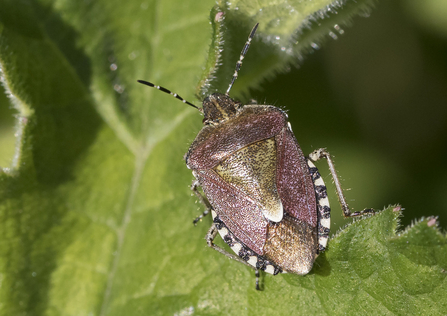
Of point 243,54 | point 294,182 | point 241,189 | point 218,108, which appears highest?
point 243,54

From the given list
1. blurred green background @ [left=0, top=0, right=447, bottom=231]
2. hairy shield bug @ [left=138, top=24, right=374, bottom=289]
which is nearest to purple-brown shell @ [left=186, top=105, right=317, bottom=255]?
hairy shield bug @ [left=138, top=24, right=374, bottom=289]

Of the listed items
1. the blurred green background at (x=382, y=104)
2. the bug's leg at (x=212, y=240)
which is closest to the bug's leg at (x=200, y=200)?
the bug's leg at (x=212, y=240)

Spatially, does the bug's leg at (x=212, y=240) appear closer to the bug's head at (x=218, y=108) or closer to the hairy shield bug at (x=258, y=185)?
the hairy shield bug at (x=258, y=185)

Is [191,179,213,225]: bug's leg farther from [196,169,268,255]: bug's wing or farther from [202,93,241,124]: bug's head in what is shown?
[202,93,241,124]: bug's head

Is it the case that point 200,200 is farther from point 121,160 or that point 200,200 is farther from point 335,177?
point 335,177

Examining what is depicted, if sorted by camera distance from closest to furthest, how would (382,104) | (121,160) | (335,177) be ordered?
(335,177) < (121,160) < (382,104)

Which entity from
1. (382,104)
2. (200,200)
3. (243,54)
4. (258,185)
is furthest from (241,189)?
(382,104)

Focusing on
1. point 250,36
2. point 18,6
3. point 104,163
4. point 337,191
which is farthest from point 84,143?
point 337,191
